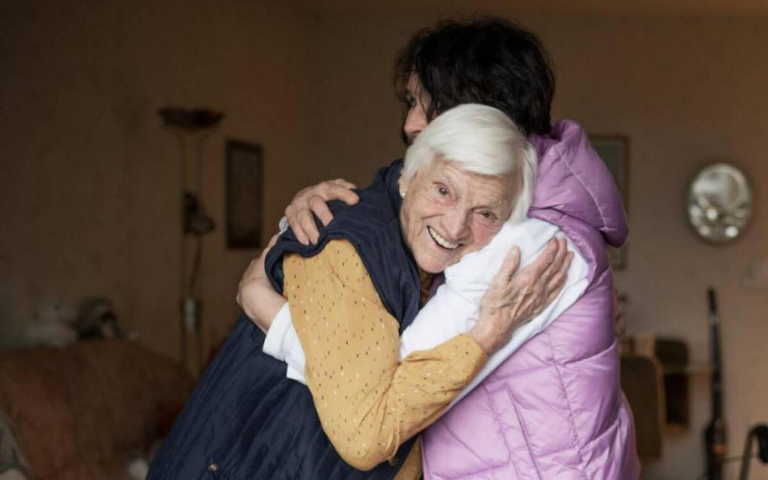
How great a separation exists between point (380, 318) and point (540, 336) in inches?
10.2

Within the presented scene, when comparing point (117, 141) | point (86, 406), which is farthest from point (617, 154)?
point (86, 406)

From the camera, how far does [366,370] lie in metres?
1.40

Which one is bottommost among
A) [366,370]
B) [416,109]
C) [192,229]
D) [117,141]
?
[192,229]

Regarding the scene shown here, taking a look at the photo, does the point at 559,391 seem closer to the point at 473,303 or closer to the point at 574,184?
the point at 473,303

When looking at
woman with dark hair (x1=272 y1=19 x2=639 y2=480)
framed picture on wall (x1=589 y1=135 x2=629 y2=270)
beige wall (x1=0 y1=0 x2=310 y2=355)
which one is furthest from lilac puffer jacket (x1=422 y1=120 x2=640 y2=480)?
framed picture on wall (x1=589 y1=135 x2=629 y2=270)

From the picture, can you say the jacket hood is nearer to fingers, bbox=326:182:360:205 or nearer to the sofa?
fingers, bbox=326:182:360:205

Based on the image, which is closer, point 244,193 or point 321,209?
point 321,209

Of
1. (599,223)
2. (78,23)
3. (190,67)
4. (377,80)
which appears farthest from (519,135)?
(377,80)

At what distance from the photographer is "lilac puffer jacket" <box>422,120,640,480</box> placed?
152 centimetres

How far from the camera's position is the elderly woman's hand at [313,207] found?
5.11ft

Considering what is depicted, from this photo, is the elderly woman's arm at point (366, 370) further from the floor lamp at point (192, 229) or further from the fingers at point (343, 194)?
the floor lamp at point (192, 229)

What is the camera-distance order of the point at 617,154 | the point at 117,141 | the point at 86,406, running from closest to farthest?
the point at 86,406 → the point at 117,141 → the point at 617,154

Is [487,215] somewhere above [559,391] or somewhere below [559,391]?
above

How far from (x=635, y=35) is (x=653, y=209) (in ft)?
3.92
